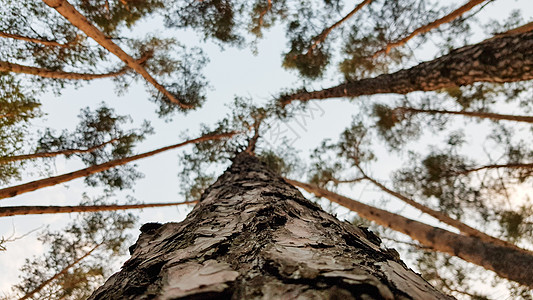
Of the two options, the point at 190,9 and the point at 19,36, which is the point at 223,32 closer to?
the point at 190,9

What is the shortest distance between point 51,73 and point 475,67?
20.5 ft

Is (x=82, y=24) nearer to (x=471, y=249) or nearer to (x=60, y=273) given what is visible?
(x=60, y=273)

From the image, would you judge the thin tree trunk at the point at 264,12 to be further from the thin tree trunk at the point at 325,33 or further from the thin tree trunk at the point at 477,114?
the thin tree trunk at the point at 477,114

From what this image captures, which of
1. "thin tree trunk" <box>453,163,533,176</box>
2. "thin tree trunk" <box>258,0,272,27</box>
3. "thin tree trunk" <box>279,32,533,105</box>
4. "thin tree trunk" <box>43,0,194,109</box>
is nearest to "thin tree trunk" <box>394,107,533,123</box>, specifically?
"thin tree trunk" <box>453,163,533,176</box>

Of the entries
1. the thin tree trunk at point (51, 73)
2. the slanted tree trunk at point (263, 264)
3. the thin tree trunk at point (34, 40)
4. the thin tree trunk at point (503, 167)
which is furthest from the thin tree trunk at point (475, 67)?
the thin tree trunk at point (34, 40)

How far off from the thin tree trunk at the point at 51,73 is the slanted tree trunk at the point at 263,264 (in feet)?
14.8

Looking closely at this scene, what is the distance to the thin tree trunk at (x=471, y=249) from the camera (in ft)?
9.08

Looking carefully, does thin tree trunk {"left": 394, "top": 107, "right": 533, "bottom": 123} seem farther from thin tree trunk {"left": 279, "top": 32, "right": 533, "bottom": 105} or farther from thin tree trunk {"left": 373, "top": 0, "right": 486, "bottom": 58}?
thin tree trunk {"left": 279, "top": 32, "right": 533, "bottom": 105}

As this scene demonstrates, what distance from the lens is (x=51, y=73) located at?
16.6 ft

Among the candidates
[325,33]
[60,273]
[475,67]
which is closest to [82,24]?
[475,67]

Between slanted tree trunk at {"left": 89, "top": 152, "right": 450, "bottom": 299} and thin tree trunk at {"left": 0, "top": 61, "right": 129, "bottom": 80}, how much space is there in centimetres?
452

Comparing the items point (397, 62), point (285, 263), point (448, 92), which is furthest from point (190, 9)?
point (285, 263)

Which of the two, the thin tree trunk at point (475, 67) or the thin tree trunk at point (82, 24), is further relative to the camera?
the thin tree trunk at point (82, 24)

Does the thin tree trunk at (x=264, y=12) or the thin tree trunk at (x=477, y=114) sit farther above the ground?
the thin tree trunk at (x=264, y=12)
